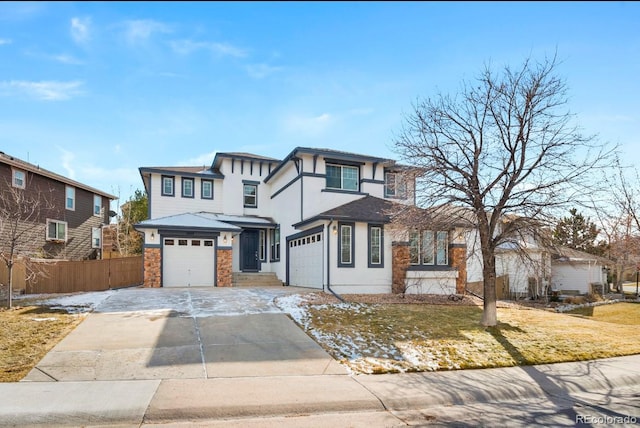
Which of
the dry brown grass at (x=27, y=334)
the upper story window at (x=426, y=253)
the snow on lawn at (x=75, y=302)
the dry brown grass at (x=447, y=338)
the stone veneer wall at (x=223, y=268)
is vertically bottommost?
the dry brown grass at (x=447, y=338)

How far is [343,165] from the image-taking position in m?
20.5

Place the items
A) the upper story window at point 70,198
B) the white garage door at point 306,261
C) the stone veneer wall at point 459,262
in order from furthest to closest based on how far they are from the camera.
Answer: the upper story window at point 70,198 → the stone veneer wall at point 459,262 → the white garage door at point 306,261

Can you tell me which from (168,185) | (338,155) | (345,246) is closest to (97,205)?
(168,185)

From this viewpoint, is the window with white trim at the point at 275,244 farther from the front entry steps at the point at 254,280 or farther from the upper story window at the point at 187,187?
the upper story window at the point at 187,187

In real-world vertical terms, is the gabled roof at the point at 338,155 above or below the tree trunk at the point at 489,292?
above

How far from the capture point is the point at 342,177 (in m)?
20.5

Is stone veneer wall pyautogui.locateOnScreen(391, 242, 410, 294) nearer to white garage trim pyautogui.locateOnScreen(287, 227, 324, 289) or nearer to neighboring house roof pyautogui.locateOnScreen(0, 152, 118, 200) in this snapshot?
white garage trim pyautogui.locateOnScreen(287, 227, 324, 289)

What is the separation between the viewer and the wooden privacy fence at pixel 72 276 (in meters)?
18.0

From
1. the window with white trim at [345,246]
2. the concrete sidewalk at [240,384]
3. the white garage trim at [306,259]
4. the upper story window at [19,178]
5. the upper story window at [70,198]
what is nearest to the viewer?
the concrete sidewalk at [240,384]

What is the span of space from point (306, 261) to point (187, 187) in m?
9.25

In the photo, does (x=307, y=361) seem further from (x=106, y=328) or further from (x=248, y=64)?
(x=248, y=64)

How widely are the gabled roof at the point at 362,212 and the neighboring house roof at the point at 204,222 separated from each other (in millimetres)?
3923

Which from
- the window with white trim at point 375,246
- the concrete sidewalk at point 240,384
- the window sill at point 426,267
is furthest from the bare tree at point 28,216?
the window sill at point 426,267

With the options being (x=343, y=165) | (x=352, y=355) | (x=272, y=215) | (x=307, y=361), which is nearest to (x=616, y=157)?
(x=352, y=355)
